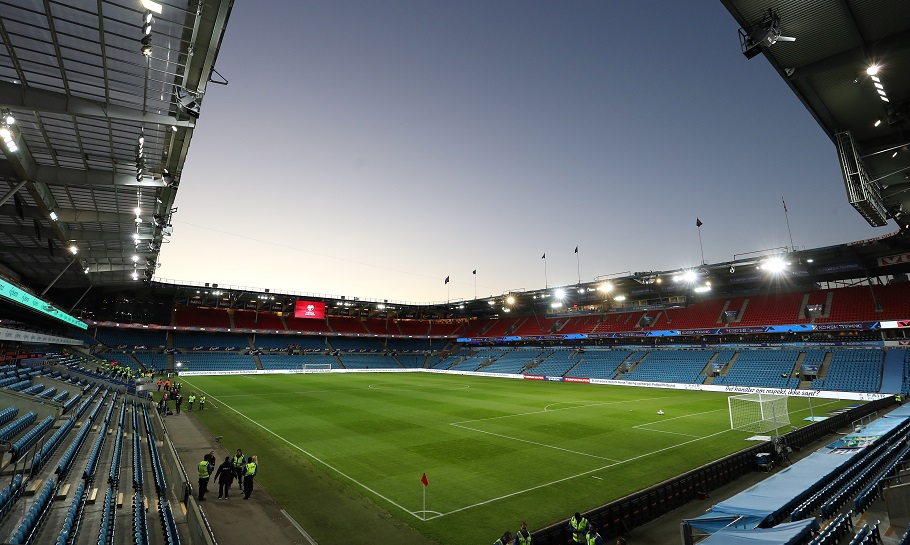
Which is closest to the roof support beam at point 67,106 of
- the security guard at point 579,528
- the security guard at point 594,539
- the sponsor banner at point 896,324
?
the security guard at point 579,528

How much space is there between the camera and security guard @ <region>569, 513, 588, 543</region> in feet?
30.1

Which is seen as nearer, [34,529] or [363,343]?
[34,529]

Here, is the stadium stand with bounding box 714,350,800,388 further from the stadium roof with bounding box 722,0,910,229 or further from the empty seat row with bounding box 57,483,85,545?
the empty seat row with bounding box 57,483,85,545

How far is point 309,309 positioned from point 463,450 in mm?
59543

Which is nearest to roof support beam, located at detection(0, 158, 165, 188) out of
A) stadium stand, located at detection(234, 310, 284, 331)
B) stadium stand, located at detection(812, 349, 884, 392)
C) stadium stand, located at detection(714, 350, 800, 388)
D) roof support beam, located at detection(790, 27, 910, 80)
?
roof support beam, located at detection(790, 27, 910, 80)

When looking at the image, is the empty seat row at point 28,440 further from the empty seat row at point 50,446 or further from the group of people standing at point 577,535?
the group of people standing at point 577,535

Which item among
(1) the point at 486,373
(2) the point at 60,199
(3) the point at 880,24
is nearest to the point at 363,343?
(1) the point at 486,373

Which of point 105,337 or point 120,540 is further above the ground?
point 105,337

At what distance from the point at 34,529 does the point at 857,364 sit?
5226cm

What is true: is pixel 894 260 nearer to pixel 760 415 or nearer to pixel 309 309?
pixel 760 415

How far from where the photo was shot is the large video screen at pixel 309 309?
7230 centimetres

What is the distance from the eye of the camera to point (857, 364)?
1438 inches

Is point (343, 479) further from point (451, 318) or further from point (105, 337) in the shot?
point (451, 318)

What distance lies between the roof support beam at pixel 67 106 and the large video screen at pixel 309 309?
6180 cm
